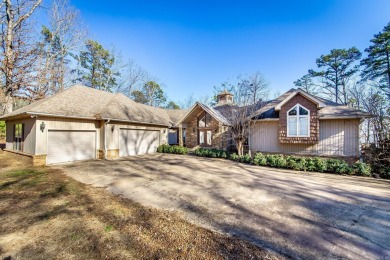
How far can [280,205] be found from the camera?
486cm

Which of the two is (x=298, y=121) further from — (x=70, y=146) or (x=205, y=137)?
(x=70, y=146)

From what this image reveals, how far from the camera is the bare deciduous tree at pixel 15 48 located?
14.7 metres

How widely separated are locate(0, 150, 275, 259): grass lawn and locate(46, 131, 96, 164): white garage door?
5465mm

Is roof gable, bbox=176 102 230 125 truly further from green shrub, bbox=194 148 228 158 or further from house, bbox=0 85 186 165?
house, bbox=0 85 186 165

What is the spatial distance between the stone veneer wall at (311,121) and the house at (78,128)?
1066 centimetres

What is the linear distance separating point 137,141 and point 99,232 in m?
12.0

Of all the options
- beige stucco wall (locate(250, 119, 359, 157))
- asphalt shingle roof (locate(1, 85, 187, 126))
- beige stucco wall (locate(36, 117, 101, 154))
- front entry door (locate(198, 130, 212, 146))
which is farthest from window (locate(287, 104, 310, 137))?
beige stucco wall (locate(36, 117, 101, 154))

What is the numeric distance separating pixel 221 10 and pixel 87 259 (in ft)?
49.0

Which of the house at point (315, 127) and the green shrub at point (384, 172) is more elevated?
the house at point (315, 127)

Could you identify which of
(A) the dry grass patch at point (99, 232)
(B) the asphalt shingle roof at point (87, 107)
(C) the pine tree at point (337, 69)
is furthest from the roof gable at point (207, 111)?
(C) the pine tree at point (337, 69)

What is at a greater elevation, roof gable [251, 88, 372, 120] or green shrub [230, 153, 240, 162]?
roof gable [251, 88, 372, 120]

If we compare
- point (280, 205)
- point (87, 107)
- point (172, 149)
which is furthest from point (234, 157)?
point (87, 107)

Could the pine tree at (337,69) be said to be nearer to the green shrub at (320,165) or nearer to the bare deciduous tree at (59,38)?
the green shrub at (320,165)

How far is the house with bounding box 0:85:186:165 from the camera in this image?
9.71 meters
